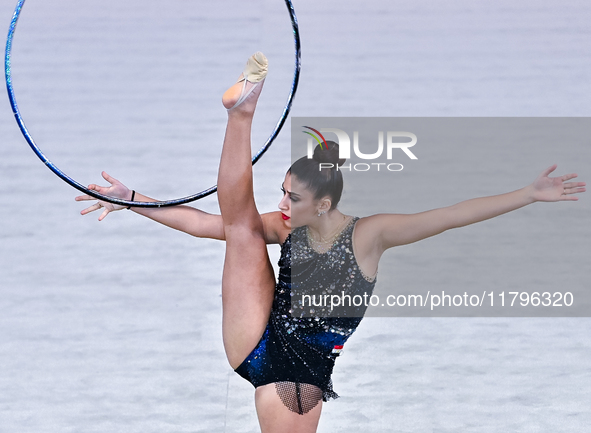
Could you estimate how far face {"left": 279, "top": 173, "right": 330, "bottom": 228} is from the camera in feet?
8.39

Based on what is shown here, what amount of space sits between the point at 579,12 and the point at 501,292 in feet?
10.2

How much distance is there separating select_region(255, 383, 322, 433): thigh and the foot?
0.79 meters

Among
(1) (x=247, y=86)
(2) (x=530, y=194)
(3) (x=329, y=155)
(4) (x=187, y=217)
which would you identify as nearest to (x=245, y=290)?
(4) (x=187, y=217)

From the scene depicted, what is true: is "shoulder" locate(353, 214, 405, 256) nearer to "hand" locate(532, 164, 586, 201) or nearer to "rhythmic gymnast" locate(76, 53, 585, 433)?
"rhythmic gymnast" locate(76, 53, 585, 433)

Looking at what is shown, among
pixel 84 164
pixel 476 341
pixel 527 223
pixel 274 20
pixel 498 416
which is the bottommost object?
pixel 498 416

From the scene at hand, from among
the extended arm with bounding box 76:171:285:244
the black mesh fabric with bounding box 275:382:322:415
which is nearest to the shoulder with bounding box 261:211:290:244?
the extended arm with bounding box 76:171:285:244

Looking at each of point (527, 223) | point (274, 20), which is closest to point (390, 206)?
point (527, 223)

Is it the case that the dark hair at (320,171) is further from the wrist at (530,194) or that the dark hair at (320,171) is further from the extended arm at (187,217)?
the wrist at (530,194)

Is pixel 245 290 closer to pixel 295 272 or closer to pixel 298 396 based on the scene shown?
pixel 295 272

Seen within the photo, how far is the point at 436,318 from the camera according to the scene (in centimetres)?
379

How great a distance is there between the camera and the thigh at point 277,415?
2594 millimetres

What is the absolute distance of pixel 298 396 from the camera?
2.60m

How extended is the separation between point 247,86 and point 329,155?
336mm

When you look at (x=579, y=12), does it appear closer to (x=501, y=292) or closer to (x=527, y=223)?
(x=527, y=223)
